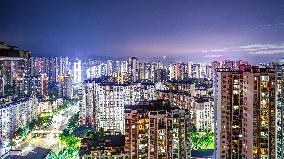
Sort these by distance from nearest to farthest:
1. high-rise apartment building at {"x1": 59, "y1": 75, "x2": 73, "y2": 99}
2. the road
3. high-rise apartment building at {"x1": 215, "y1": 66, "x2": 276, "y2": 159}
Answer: high-rise apartment building at {"x1": 215, "y1": 66, "x2": 276, "y2": 159} < the road < high-rise apartment building at {"x1": 59, "y1": 75, "x2": 73, "y2": 99}

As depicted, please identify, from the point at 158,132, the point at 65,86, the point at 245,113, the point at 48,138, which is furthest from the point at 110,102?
the point at 65,86

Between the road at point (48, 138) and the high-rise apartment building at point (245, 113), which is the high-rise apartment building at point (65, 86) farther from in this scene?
the high-rise apartment building at point (245, 113)

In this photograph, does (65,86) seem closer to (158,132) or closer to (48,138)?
(48,138)

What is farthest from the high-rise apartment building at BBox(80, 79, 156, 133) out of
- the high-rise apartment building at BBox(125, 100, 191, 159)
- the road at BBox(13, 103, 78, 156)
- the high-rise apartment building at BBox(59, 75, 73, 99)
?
the high-rise apartment building at BBox(59, 75, 73, 99)

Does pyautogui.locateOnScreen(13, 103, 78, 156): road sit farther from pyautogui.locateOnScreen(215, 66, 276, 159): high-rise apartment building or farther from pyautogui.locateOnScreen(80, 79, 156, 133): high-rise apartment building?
pyautogui.locateOnScreen(215, 66, 276, 159): high-rise apartment building

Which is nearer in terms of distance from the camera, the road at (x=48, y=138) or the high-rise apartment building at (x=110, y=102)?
the road at (x=48, y=138)

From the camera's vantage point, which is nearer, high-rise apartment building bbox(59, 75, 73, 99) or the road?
the road

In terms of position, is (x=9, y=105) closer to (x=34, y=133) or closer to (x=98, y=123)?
(x=34, y=133)

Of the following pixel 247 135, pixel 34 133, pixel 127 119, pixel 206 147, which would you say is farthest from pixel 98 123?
pixel 247 135

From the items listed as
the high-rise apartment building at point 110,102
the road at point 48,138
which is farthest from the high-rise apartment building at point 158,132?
the high-rise apartment building at point 110,102

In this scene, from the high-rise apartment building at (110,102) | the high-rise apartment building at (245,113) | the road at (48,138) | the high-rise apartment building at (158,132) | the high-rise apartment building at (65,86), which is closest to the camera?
the high-rise apartment building at (245,113)

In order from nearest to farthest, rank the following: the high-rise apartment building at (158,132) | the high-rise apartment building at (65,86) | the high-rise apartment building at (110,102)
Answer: the high-rise apartment building at (158,132) < the high-rise apartment building at (110,102) < the high-rise apartment building at (65,86)

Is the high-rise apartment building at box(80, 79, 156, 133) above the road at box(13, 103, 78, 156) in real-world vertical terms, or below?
above
